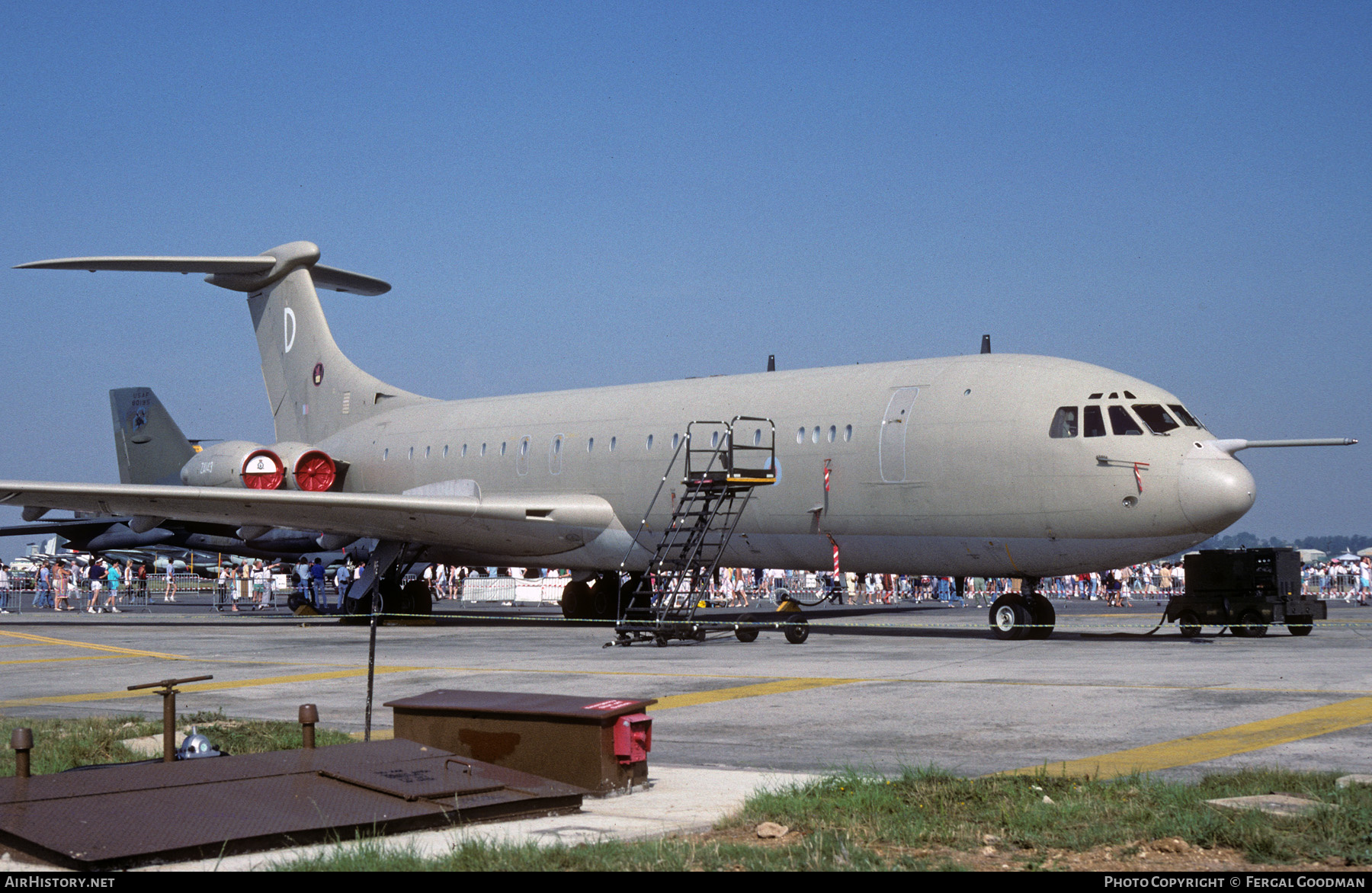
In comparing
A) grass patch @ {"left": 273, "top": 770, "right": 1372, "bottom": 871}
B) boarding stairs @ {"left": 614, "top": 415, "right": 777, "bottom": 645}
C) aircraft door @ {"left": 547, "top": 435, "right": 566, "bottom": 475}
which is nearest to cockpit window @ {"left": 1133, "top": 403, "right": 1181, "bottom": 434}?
boarding stairs @ {"left": 614, "top": 415, "right": 777, "bottom": 645}

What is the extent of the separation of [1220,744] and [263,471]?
24.3 metres

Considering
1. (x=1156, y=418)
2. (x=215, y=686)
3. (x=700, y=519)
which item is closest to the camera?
(x=215, y=686)

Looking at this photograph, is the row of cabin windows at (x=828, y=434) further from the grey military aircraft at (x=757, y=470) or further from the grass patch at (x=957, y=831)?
the grass patch at (x=957, y=831)

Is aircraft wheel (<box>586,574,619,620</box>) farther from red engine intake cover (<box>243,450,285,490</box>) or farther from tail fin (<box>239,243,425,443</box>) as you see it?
red engine intake cover (<box>243,450,285,490</box>)

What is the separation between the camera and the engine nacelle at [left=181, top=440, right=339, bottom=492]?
98.2 feet

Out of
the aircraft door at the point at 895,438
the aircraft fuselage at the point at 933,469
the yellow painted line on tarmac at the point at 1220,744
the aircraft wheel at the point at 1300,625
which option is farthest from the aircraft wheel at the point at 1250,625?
the yellow painted line on tarmac at the point at 1220,744

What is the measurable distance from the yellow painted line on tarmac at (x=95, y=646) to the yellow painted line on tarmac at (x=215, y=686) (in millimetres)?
3851

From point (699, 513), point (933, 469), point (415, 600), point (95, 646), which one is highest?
point (933, 469)

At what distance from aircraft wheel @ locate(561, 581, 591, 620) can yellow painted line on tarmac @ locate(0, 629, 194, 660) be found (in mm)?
10222

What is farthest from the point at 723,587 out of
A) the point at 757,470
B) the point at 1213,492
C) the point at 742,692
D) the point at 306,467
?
the point at 742,692

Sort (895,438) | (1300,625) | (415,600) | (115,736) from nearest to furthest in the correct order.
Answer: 1. (115,736)
2. (895,438)
3. (1300,625)
4. (415,600)

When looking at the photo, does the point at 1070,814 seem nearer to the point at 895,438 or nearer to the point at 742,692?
the point at 742,692

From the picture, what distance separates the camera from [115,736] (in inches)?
385
